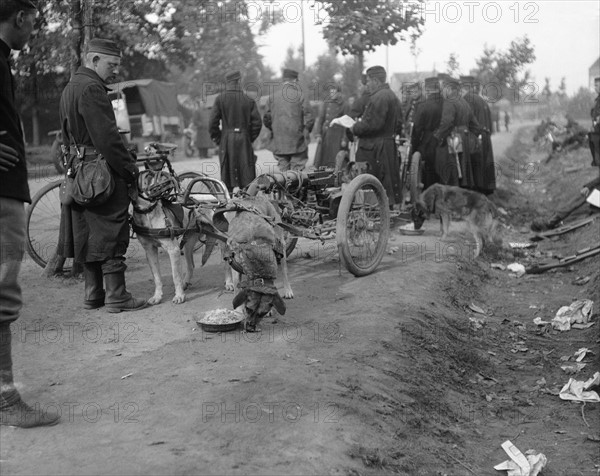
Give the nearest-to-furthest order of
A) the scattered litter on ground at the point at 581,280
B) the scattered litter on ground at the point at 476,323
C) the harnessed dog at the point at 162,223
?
1. the harnessed dog at the point at 162,223
2. the scattered litter on ground at the point at 476,323
3. the scattered litter on ground at the point at 581,280

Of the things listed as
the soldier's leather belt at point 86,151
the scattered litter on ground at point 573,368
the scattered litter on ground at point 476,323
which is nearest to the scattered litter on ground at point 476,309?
the scattered litter on ground at point 476,323

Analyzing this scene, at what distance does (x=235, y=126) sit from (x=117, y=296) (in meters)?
3.93

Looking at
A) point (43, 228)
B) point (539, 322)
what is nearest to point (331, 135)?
point (43, 228)

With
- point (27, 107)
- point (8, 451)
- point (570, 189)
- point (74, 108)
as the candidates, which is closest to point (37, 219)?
point (74, 108)

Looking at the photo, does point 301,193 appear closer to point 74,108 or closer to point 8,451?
point 74,108

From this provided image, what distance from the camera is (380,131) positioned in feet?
33.2

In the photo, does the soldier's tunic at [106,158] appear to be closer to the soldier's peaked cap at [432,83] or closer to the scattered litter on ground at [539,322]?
the scattered litter on ground at [539,322]

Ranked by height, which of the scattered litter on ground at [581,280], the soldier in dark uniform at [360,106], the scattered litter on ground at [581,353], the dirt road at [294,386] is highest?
the soldier in dark uniform at [360,106]

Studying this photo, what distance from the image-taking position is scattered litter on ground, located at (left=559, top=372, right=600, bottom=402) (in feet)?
17.6

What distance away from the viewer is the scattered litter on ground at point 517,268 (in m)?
9.40

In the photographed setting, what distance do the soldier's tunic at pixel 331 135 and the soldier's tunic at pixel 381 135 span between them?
1.21 meters

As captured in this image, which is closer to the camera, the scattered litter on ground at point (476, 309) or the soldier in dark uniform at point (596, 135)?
the scattered litter on ground at point (476, 309)

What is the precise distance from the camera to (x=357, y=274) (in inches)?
282

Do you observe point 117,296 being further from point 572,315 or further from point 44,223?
point 572,315
